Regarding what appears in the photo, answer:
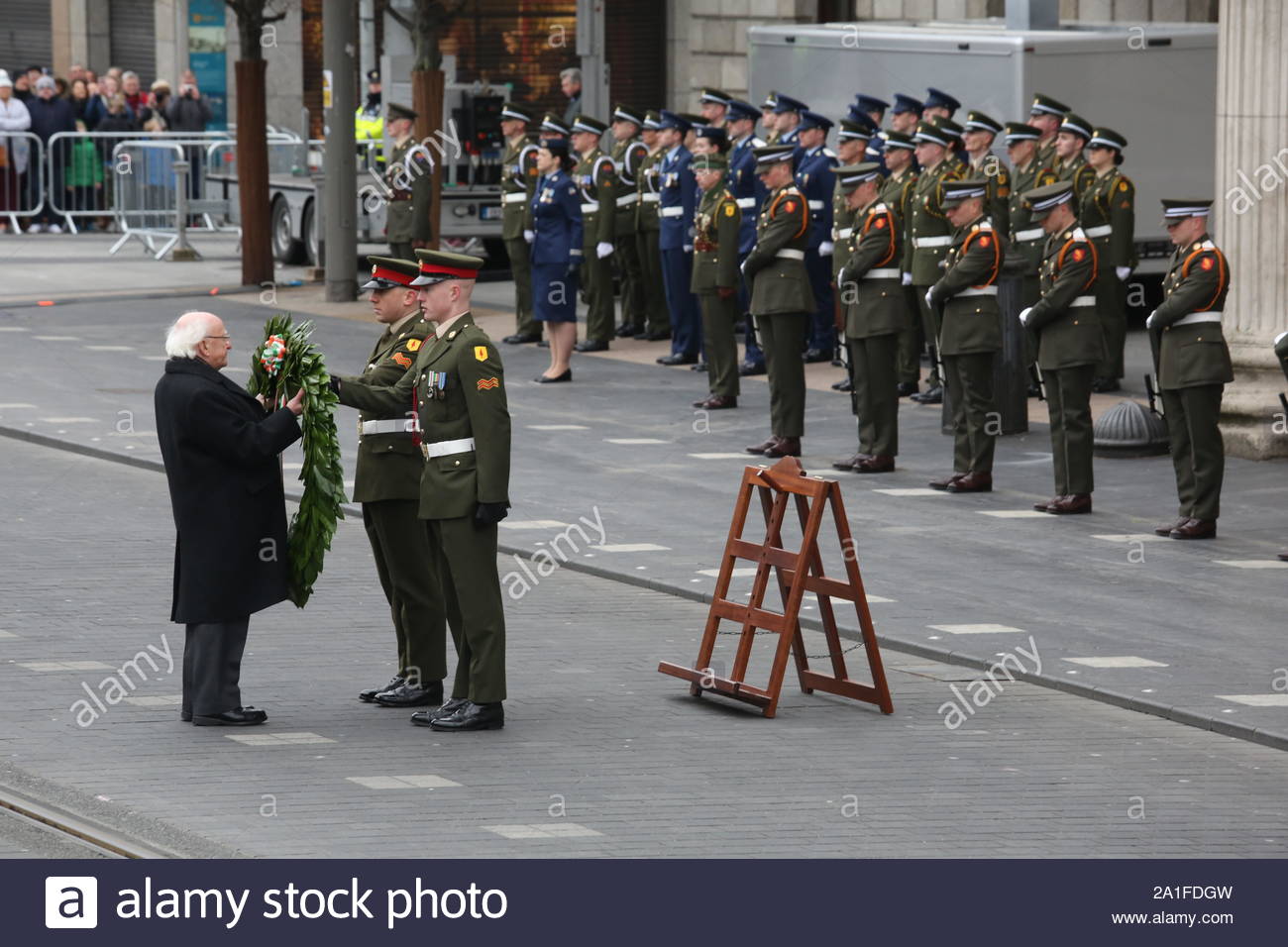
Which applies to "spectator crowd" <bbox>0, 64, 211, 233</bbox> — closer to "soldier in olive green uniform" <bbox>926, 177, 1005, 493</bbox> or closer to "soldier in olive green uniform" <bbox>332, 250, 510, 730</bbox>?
"soldier in olive green uniform" <bbox>926, 177, 1005, 493</bbox>

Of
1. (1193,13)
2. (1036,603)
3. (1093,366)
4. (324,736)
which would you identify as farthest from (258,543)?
(1193,13)

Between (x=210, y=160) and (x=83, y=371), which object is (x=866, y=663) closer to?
(x=83, y=371)

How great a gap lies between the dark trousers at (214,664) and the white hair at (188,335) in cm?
107

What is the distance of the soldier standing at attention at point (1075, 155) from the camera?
18359 millimetres

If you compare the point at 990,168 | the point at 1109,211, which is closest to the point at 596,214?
the point at 990,168

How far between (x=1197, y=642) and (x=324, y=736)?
4.17 meters

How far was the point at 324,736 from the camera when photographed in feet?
30.8

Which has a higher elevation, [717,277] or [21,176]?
[21,176]

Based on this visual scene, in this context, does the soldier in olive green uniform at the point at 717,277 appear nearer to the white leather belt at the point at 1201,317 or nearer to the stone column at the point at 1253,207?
the stone column at the point at 1253,207

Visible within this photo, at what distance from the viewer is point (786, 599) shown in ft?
33.0

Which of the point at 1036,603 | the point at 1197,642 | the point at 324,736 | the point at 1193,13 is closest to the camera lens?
the point at 324,736

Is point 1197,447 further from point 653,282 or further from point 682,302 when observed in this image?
point 653,282

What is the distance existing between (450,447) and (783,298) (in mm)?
7312

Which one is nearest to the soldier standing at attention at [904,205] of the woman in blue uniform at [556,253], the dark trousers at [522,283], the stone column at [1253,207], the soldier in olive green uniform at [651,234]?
the stone column at [1253,207]
